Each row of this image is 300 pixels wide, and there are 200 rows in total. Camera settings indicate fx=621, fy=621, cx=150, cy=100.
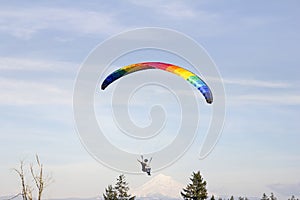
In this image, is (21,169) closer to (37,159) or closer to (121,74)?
(37,159)

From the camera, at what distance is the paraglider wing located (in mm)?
53594

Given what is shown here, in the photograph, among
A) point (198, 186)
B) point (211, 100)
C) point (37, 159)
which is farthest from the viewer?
point (198, 186)

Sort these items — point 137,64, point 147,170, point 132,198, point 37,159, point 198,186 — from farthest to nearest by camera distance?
point 132,198
point 198,186
point 137,64
point 147,170
point 37,159

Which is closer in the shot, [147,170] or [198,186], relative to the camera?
[147,170]

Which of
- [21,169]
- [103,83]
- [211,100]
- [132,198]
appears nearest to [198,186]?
[132,198]

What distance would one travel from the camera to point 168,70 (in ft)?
188

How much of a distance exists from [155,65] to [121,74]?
3376 mm

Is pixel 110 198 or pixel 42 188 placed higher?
pixel 110 198

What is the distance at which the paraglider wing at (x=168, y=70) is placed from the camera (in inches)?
2110

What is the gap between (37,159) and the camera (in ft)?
147

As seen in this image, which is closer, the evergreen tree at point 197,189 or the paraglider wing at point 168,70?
the paraglider wing at point 168,70

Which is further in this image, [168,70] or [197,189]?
[197,189]

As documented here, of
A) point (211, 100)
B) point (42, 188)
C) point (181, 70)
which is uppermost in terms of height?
point (181, 70)

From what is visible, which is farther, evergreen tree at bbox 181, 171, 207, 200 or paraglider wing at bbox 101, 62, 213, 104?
evergreen tree at bbox 181, 171, 207, 200
